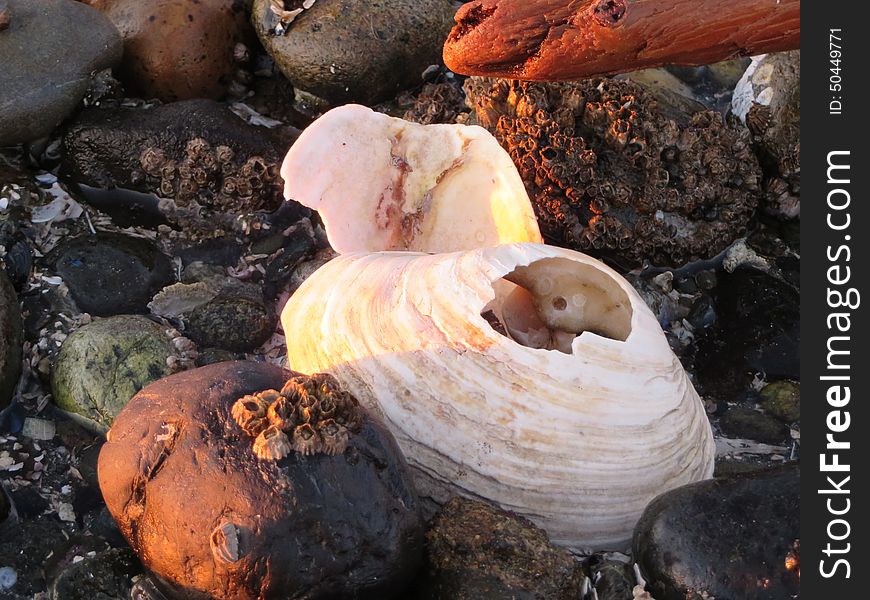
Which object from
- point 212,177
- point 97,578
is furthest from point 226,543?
point 212,177

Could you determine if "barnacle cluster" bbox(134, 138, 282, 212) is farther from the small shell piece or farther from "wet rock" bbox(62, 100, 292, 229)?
the small shell piece

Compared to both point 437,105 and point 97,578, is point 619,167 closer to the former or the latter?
point 437,105

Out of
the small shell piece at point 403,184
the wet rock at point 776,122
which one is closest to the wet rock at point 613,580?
the small shell piece at point 403,184

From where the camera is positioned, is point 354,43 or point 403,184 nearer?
point 403,184

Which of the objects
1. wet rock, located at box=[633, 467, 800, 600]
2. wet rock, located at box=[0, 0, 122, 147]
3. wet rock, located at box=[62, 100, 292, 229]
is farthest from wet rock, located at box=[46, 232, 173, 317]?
wet rock, located at box=[633, 467, 800, 600]

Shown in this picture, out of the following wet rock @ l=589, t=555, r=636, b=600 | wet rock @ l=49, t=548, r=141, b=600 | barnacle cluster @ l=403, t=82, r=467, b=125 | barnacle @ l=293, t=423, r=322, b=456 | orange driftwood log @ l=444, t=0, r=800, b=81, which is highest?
orange driftwood log @ l=444, t=0, r=800, b=81

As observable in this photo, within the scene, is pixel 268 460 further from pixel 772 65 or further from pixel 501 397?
pixel 772 65

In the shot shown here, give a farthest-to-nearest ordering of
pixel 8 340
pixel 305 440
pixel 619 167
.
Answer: pixel 619 167, pixel 8 340, pixel 305 440
